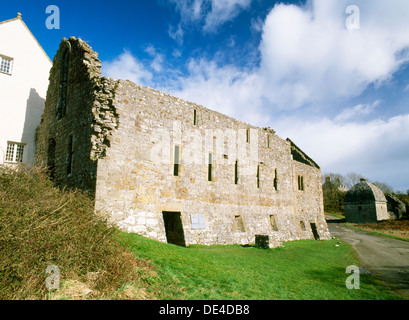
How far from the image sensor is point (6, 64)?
15227 mm

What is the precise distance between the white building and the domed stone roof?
42901 mm

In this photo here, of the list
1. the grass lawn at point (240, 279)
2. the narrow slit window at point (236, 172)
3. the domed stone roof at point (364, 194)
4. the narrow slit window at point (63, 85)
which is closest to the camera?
the grass lawn at point (240, 279)

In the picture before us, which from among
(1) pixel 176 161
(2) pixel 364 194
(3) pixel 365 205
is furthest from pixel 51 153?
(2) pixel 364 194

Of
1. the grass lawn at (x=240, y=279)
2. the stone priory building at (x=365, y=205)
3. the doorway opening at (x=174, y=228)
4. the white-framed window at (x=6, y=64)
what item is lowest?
the grass lawn at (x=240, y=279)

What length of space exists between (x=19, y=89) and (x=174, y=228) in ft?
40.2

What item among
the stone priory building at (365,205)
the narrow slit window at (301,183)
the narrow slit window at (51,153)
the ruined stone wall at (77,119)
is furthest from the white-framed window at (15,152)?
the stone priory building at (365,205)

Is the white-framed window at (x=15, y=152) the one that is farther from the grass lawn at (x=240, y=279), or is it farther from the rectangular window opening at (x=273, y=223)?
the rectangular window opening at (x=273, y=223)

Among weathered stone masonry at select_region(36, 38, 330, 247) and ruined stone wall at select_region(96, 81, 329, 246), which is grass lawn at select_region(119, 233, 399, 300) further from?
weathered stone masonry at select_region(36, 38, 330, 247)

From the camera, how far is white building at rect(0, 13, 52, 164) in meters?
14.5

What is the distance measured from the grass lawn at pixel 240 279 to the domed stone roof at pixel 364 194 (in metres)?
35.4

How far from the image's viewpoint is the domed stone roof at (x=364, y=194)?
1561 inches

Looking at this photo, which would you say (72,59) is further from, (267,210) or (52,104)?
(267,210)

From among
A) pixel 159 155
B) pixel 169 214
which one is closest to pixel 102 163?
pixel 159 155
